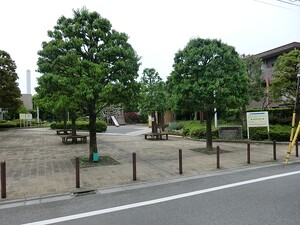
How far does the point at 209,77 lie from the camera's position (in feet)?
40.9

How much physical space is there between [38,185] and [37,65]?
208 inches

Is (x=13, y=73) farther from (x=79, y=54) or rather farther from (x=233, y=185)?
(x=233, y=185)

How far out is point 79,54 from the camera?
10359 mm

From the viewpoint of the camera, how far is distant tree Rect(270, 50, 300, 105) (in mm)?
17062

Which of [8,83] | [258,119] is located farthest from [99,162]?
[8,83]

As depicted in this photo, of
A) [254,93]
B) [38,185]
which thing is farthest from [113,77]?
[254,93]

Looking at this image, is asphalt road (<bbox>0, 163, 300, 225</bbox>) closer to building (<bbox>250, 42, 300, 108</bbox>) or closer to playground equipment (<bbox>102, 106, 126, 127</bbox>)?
building (<bbox>250, 42, 300, 108</bbox>)

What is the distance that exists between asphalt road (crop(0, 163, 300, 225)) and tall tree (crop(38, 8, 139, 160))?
161 inches

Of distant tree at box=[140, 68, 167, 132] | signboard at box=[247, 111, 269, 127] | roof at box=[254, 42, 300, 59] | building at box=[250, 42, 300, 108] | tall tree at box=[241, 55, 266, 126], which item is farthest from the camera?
building at box=[250, 42, 300, 108]

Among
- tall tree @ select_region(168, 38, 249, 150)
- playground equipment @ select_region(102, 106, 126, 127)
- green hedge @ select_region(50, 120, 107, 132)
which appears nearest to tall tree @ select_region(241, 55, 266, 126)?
tall tree @ select_region(168, 38, 249, 150)

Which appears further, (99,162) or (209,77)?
(209,77)

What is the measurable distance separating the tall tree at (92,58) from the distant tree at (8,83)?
62.8 ft

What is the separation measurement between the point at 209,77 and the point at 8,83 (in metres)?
22.8

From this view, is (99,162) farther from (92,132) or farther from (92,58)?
(92,58)
